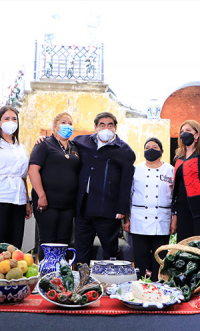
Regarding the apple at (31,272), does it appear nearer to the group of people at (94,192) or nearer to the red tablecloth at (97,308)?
the red tablecloth at (97,308)

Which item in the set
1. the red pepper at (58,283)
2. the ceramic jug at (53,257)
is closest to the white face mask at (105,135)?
the ceramic jug at (53,257)

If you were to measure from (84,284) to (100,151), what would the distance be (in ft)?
5.90

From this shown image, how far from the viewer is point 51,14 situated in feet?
37.3

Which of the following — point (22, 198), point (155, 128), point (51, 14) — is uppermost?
point (51, 14)

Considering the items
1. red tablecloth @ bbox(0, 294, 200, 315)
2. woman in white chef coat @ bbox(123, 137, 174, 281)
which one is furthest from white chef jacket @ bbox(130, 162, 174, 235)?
red tablecloth @ bbox(0, 294, 200, 315)

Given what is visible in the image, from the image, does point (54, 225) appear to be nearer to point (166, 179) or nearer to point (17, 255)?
point (166, 179)

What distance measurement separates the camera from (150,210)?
315cm

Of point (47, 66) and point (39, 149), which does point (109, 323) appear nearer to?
point (39, 149)

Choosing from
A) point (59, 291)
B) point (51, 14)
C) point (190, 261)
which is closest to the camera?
point (59, 291)

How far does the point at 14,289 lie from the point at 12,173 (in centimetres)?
179

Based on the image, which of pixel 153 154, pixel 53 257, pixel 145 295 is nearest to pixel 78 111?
pixel 153 154

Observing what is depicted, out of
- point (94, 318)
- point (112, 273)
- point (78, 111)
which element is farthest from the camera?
point (78, 111)

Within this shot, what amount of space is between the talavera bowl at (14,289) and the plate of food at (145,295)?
290mm

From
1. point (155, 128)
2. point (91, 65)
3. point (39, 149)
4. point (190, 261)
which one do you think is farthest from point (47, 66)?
point (190, 261)
